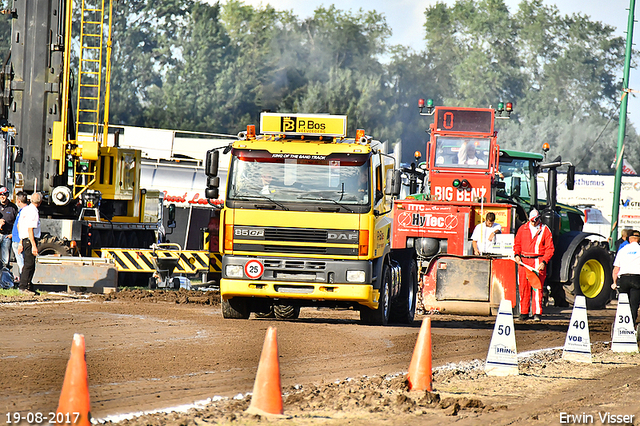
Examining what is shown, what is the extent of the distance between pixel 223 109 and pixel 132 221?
124ft

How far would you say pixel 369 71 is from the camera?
61781 millimetres

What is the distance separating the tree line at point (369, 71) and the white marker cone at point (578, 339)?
148ft

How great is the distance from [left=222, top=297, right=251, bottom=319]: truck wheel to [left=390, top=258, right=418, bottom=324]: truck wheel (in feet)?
8.85

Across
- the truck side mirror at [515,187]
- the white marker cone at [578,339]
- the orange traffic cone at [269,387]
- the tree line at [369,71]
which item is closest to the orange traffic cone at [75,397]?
the orange traffic cone at [269,387]

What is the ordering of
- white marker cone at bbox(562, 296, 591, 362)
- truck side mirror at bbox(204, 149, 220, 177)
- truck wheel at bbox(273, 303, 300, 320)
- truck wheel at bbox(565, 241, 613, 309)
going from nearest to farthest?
white marker cone at bbox(562, 296, 591, 362), truck side mirror at bbox(204, 149, 220, 177), truck wheel at bbox(273, 303, 300, 320), truck wheel at bbox(565, 241, 613, 309)

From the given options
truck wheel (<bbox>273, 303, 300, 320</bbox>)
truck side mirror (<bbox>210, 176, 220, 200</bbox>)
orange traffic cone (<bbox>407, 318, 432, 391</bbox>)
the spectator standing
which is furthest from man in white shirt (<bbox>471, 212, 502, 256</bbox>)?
orange traffic cone (<bbox>407, 318, 432, 391</bbox>)

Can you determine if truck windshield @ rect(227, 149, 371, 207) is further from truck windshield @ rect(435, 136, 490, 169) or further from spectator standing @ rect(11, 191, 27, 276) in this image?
truck windshield @ rect(435, 136, 490, 169)

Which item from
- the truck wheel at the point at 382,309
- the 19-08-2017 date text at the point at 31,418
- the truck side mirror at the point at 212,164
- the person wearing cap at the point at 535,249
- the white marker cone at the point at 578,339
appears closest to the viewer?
the 19-08-2017 date text at the point at 31,418

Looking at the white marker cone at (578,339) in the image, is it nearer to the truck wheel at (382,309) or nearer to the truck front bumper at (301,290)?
the truck front bumper at (301,290)

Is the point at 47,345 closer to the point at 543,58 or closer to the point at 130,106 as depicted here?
the point at 130,106

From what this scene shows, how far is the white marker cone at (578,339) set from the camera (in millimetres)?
11016

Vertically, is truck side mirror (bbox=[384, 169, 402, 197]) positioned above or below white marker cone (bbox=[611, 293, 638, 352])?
above

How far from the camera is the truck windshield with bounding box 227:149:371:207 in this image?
519 inches

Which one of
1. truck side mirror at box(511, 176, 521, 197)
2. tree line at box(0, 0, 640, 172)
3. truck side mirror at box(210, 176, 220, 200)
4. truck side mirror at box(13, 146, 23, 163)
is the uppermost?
tree line at box(0, 0, 640, 172)
